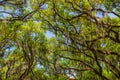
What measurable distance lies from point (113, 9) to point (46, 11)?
401 centimetres

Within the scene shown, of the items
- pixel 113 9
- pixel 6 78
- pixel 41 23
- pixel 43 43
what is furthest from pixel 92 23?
pixel 6 78

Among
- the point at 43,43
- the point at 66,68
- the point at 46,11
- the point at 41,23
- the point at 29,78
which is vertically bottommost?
the point at 29,78

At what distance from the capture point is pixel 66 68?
24.0 meters

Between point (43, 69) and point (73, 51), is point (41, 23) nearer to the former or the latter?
point (73, 51)

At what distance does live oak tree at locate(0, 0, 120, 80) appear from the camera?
58.9 feet

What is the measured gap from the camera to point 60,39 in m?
21.8

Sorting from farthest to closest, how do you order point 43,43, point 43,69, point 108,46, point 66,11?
1. point 43,69
2. point 43,43
3. point 108,46
4. point 66,11

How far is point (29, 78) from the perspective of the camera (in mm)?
27172

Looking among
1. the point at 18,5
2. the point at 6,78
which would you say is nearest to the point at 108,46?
the point at 18,5

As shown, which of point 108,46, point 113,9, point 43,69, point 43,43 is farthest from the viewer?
point 43,69

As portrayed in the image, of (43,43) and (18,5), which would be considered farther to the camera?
(43,43)

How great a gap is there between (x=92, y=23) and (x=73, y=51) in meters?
3.14

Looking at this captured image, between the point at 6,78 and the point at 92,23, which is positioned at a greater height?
the point at 92,23

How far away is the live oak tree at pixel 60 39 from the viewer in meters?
17.9
